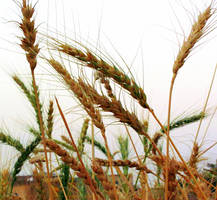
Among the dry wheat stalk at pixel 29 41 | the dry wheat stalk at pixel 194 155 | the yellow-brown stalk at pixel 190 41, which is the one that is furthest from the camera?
the dry wheat stalk at pixel 194 155

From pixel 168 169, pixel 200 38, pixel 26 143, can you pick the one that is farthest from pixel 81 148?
pixel 168 169

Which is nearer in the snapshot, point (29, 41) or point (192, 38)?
point (29, 41)

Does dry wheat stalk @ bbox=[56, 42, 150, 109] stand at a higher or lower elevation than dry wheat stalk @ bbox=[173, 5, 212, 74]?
lower

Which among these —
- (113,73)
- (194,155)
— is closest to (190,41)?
(113,73)

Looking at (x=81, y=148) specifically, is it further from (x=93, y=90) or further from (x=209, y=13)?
(x=209, y=13)

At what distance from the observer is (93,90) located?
1.10m

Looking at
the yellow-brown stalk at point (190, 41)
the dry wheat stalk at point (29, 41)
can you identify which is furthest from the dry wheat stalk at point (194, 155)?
the dry wheat stalk at point (29, 41)

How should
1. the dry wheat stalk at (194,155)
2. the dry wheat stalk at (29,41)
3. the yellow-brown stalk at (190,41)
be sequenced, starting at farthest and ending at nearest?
the dry wheat stalk at (194,155)
the yellow-brown stalk at (190,41)
the dry wheat stalk at (29,41)

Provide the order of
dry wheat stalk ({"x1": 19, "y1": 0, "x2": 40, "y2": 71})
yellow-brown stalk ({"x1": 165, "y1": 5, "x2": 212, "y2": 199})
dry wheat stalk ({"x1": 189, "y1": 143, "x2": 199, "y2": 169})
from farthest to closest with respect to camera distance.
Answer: dry wheat stalk ({"x1": 189, "y1": 143, "x2": 199, "y2": 169}) → yellow-brown stalk ({"x1": 165, "y1": 5, "x2": 212, "y2": 199}) → dry wheat stalk ({"x1": 19, "y1": 0, "x2": 40, "y2": 71})

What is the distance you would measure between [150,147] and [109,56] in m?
0.69

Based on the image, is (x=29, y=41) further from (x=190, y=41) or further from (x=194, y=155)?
(x=194, y=155)

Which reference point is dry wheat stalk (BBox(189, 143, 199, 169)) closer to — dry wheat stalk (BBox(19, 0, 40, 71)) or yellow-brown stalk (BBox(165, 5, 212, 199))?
yellow-brown stalk (BBox(165, 5, 212, 199))

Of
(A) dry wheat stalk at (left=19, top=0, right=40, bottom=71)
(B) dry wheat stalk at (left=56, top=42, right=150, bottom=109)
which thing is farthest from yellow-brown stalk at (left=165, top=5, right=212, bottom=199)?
(A) dry wheat stalk at (left=19, top=0, right=40, bottom=71)

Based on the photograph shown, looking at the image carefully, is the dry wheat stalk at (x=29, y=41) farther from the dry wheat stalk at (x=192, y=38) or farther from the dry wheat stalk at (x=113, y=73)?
the dry wheat stalk at (x=192, y=38)
